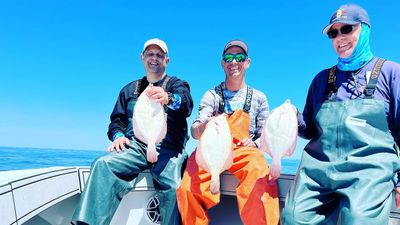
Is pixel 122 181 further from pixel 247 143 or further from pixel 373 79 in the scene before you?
pixel 373 79

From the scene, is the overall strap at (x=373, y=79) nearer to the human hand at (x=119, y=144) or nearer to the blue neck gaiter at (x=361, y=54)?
the blue neck gaiter at (x=361, y=54)

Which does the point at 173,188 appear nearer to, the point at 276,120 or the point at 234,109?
the point at 234,109

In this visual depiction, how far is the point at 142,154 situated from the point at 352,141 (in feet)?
6.14

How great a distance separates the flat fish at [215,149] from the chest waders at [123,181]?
70cm

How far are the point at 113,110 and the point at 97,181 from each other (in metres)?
0.94

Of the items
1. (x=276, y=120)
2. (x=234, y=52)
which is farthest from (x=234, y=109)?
(x=276, y=120)

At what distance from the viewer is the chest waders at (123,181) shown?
265 centimetres

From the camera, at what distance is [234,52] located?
3.04 m

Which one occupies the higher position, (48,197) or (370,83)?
(370,83)

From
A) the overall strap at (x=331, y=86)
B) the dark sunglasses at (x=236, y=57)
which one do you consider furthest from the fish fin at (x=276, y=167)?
the dark sunglasses at (x=236, y=57)

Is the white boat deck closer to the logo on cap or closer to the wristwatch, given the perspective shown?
the wristwatch

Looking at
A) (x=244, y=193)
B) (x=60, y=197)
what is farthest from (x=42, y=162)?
(x=244, y=193)

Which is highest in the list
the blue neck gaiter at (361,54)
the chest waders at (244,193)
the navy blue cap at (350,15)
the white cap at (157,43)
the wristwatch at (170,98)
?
the white cap at (157,43)

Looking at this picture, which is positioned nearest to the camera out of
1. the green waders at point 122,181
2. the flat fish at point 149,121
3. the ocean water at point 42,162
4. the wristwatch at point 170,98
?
the flat fish at point 149,121
